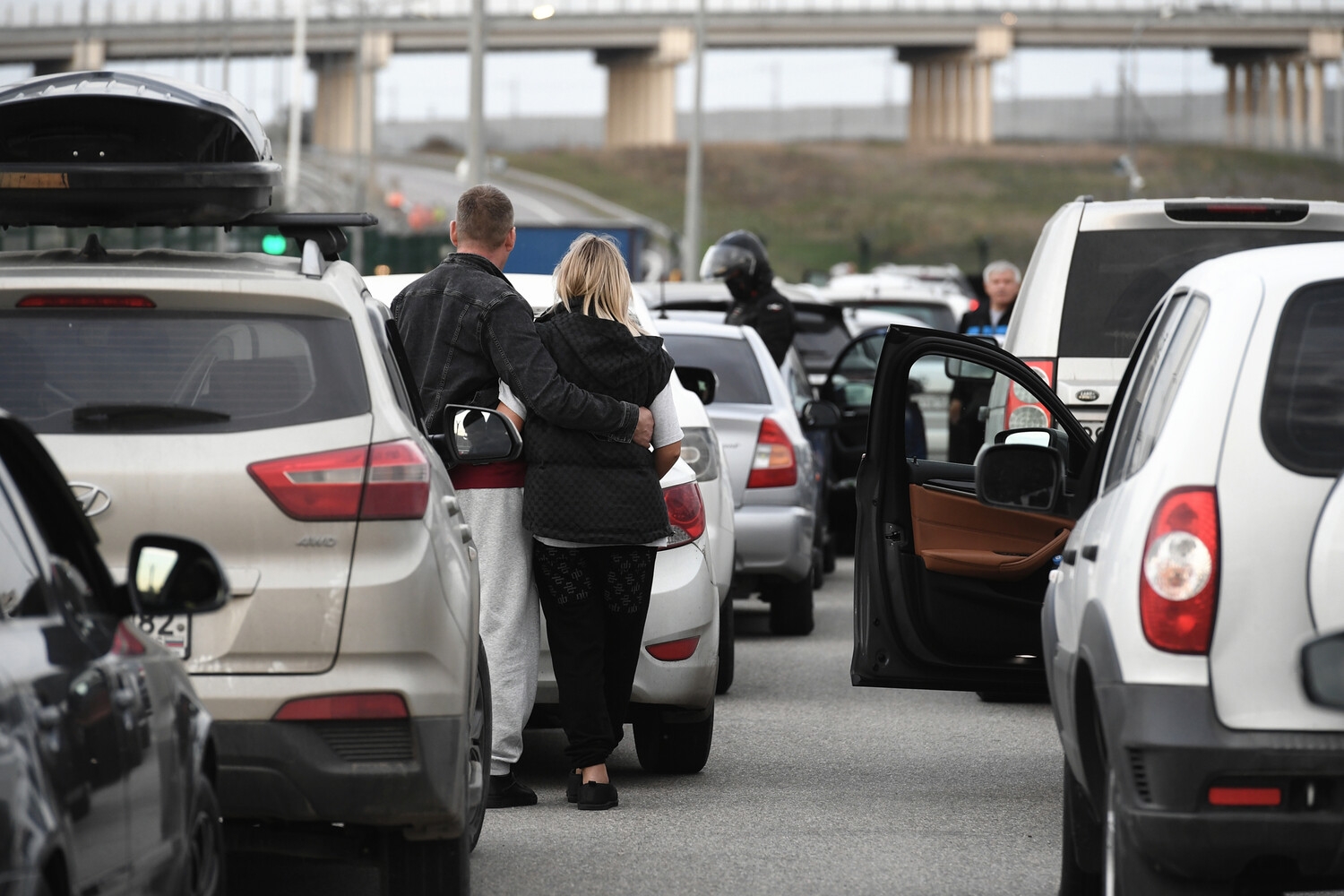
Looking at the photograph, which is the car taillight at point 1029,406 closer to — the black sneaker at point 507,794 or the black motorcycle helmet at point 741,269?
the black sneaker at point 507,794

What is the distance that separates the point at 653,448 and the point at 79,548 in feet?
11.7

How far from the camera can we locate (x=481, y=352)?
24.5 feet

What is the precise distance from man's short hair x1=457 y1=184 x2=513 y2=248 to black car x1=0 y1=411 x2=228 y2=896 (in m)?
3.33

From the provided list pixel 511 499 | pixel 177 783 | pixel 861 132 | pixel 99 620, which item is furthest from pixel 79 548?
pixel 861 132

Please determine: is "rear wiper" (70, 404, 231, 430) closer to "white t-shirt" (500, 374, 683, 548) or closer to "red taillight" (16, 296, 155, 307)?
"red taillight" (16, 296, 155, 307)

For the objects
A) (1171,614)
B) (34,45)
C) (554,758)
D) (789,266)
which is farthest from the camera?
(34,45)

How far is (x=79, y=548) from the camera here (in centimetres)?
412

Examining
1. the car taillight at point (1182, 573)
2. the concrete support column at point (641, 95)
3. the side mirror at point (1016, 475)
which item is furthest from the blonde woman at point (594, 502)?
the concrete support column at point (641, 95)

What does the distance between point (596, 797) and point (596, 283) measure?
5.62 ft

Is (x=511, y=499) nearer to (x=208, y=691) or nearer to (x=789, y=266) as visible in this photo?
(x=208, y=691)

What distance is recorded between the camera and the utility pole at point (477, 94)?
79.2ft

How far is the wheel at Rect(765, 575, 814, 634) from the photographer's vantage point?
1284cm

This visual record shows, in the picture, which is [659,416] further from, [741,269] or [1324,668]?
[741,269]

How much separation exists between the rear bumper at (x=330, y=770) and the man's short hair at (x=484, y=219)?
2.95m
